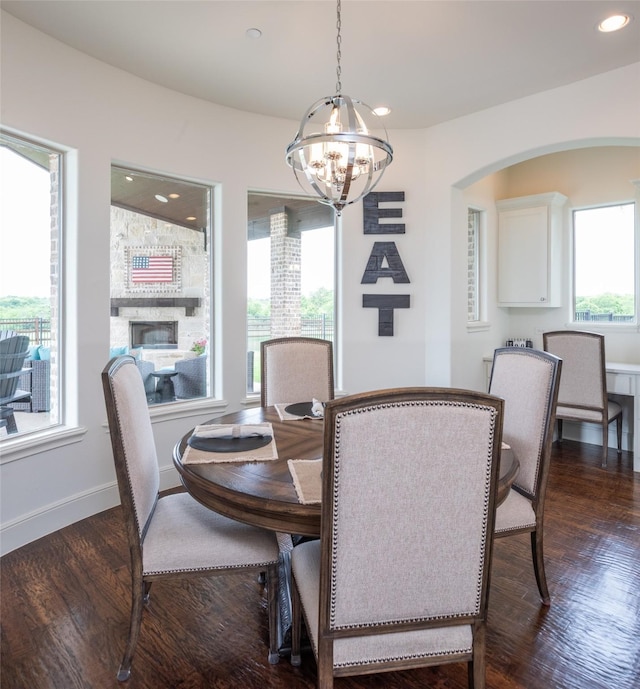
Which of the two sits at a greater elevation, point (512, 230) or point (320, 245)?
point (512, 230)

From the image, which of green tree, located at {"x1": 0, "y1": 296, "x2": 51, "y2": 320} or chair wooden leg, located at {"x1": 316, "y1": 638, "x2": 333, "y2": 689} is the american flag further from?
chair wooden leg, located at {"x1": 316, "y1": 638, "x2": 333, "y2": 689}

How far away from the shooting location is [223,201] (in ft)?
12.2

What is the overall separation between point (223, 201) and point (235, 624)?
2.97m

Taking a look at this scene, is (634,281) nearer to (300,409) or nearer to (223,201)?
(300,409)

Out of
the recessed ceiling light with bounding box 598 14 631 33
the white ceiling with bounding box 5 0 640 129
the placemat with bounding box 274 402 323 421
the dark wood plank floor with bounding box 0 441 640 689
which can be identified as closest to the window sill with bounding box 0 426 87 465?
the dark wood plank floor with bounding box 0 441 640 689

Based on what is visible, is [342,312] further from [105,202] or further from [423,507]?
[423,507]

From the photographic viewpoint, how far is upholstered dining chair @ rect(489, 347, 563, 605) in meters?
1.96

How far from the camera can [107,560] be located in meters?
2.46

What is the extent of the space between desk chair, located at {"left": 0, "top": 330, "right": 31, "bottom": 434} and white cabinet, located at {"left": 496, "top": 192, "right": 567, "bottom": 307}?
449 centimetres

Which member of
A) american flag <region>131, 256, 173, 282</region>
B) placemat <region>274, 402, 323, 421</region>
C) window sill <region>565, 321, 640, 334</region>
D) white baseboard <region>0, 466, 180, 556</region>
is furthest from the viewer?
window sill <region>565, 321, 640, 334</region>

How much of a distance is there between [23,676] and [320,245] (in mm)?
3530

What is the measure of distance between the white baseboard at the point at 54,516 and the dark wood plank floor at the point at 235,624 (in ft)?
0.27

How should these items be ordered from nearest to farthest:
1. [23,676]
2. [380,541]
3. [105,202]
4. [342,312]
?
1. [380,541]
2. [23,676]
3. [105,202]
4. [342,312]

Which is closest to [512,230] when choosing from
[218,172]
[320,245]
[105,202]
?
[320,245]
